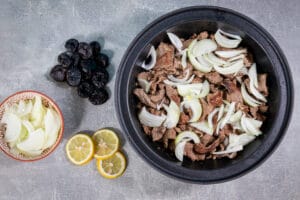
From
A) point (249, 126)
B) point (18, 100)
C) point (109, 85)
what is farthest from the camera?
point (109, 85)

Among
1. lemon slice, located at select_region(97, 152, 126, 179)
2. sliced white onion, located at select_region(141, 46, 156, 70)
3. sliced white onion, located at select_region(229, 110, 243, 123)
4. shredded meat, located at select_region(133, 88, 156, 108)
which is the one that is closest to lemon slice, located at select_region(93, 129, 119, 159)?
lemon slice, located at select_region(97, 152, 126, 179)

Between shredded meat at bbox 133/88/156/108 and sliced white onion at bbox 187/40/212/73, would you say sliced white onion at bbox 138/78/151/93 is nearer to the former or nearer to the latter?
shredded meat at bbox 133/88/156/108

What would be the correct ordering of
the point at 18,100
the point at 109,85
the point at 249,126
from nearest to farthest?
A: the point at 249,126 < the point at 18,100 < the point at 109,85

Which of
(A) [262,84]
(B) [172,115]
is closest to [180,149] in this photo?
(B) [172,115]

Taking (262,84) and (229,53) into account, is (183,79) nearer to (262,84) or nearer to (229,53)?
(229,53)

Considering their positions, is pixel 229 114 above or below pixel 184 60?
below

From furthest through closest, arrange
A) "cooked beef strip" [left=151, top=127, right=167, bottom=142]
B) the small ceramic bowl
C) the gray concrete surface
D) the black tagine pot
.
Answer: the gray concrete surface < the small ceramic bowl < "cooked beef strip" [left=151, top=127, right=167, bottom=142] < the black tagine pot

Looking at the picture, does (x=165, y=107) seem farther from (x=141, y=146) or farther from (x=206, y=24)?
(x=206, y=24)
